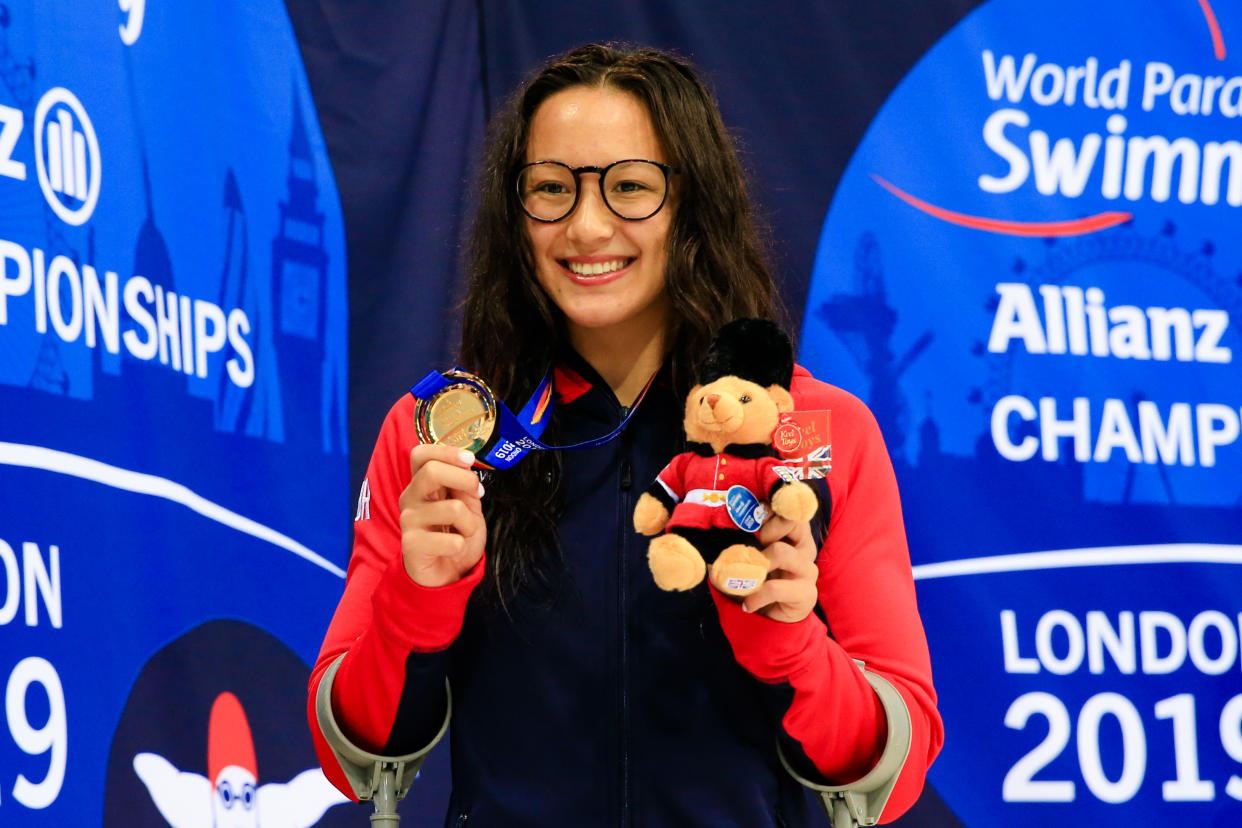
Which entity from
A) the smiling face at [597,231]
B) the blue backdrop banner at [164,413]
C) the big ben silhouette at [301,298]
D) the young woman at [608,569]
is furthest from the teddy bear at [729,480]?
the big ben silhouette at [301,298]

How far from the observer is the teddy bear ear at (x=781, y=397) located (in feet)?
3.61

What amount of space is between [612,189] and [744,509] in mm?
459

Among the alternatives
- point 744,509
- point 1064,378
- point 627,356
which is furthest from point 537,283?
point 1064,378

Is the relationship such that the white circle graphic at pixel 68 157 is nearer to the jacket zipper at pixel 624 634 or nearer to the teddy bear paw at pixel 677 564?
the jacket zipper at pixel 624 634

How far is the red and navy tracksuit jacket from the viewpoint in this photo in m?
1.24

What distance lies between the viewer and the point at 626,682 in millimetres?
1272

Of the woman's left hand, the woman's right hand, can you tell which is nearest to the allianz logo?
the woman's right hand

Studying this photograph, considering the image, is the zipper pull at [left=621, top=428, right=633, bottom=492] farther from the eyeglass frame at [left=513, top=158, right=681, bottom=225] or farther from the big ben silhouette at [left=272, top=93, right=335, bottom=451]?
the big ben silhouette at [left=272, top=93, right=335, bottom=451]

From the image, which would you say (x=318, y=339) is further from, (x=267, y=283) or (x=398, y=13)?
(x=398, y=13)

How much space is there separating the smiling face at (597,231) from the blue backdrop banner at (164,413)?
2.53 feet

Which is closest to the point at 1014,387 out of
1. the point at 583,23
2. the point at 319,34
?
the point at 583,23

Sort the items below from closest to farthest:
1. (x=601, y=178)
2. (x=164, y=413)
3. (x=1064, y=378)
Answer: (x=601, y=178) → (x=164, y=413) → (x=1064, y=378)

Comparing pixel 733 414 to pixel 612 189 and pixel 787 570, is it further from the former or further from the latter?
pixel 612 189

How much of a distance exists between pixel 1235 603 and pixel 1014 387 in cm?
62
